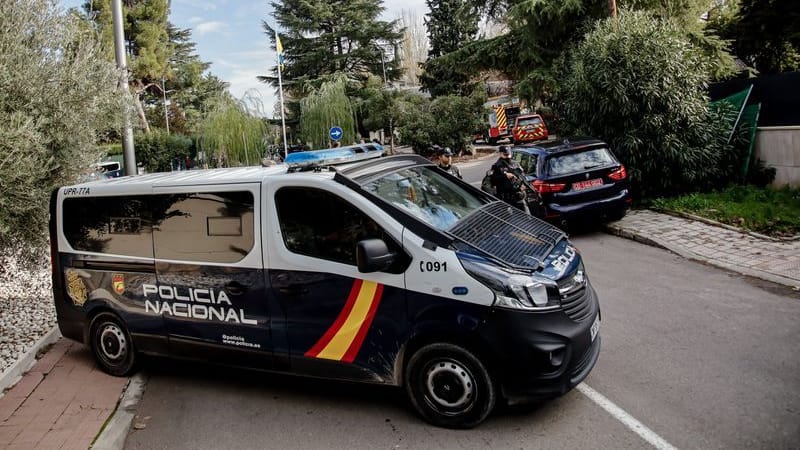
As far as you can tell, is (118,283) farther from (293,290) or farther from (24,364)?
(293,290)

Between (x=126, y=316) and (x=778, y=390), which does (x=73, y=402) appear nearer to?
(x=126, y=316)

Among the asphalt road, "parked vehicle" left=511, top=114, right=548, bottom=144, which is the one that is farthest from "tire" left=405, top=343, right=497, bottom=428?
"parked vehicle" left=511, top=114, right=548, bottom=144

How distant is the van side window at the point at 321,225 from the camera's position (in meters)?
4.25

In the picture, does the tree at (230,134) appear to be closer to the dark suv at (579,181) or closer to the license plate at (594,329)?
the dark suv at (579,181)

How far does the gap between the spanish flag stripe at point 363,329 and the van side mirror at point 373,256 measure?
0.73 ft

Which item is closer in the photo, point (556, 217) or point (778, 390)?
point (778, 390)

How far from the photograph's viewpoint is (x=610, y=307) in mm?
6457

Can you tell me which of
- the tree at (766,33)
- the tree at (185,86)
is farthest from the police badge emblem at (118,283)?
the tree at (185,86)

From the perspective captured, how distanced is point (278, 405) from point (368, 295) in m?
1.40

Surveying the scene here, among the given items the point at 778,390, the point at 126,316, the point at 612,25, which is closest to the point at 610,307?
the point at 778,390

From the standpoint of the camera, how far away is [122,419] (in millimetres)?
4695

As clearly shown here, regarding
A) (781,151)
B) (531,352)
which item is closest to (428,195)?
(531,352)

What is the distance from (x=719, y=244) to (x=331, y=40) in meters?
39.7

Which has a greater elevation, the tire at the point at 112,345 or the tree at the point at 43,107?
the tree at the point at 43,107
